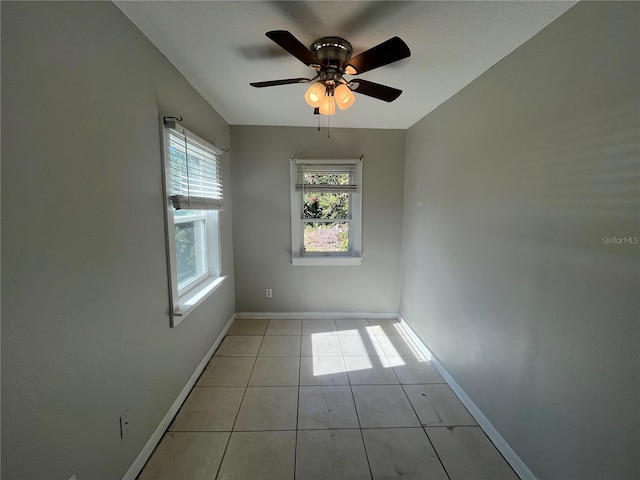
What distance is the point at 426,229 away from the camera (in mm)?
2658

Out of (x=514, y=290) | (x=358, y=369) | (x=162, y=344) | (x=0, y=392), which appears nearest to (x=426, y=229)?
(x=514, y=290)

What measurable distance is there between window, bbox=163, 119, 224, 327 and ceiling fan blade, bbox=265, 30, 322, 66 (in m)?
0.89

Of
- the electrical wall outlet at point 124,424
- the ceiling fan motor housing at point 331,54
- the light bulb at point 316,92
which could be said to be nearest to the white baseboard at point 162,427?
the electrical wall outlet at point 124,424

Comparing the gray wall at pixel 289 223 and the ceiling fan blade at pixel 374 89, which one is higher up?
the ceiling fan blade at pixel 374 89

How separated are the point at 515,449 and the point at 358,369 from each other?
1.14m

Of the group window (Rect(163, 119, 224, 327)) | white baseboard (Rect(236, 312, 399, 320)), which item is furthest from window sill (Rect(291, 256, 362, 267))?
window (Rect(163, 119, 224, 327))

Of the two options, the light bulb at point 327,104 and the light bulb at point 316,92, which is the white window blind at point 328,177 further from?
the light bulb at point 316,92

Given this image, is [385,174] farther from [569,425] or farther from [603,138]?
[569,425]

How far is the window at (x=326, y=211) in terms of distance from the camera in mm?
3160

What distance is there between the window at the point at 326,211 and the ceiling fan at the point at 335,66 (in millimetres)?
1492

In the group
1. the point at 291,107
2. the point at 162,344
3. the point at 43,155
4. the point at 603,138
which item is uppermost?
the point at 291,107

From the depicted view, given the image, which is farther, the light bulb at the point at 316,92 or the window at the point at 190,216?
the window at the point at 190,216

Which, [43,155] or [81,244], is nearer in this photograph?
[43,155]

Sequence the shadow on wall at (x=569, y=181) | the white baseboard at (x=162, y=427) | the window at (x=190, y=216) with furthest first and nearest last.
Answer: the window at (x=190, y=216)
the white baseboard at (x=162, y=427)
the shadow on wall at (x=569, y=181)
